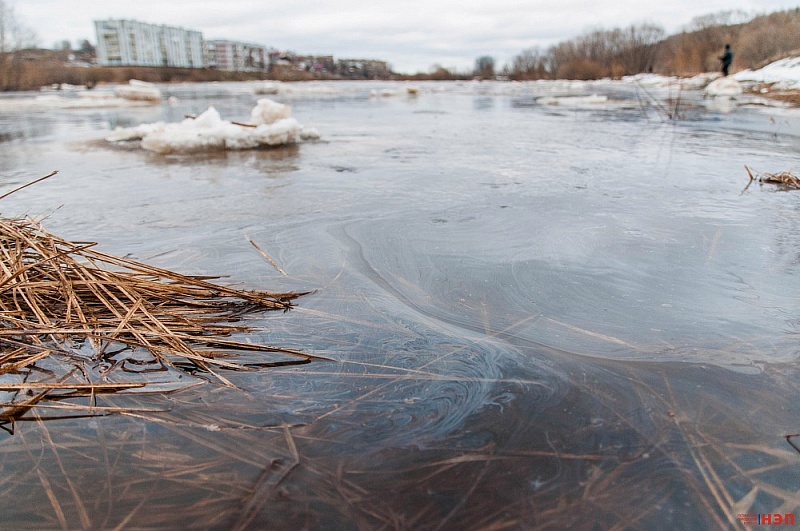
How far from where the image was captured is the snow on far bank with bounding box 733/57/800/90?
51.8 feet

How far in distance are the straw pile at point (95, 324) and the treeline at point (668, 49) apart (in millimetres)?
29178

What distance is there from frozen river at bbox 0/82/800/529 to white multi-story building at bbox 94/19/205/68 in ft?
311

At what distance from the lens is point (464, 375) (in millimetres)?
1566

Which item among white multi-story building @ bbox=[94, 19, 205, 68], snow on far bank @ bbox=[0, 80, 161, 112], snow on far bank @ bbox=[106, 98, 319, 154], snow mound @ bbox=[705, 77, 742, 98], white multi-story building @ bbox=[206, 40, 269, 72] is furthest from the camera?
white multi-story building @ bbox=[206, 40, 269, 72]

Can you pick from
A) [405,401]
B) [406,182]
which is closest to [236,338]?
[405,401]

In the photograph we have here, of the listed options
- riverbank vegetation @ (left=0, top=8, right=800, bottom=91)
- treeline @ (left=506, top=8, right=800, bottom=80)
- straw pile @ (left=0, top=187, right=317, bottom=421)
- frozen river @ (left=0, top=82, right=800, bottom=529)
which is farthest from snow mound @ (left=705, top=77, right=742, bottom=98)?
straw pile @ (left=0, top=187, right=317, bottom=421)

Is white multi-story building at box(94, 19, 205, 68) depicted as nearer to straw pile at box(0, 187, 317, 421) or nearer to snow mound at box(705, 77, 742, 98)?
snow mound at box(705, 77, 742, 98)

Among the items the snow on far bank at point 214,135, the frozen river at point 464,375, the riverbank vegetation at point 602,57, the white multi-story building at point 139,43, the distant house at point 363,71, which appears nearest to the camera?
the frozen river at point 464,375

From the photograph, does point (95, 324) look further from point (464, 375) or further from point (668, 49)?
point (668, 49)

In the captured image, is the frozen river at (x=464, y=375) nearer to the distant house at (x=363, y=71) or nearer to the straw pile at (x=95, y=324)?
the straw pile at (x=95, y=324)

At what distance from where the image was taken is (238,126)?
6.87 meters

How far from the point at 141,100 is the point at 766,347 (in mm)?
20234

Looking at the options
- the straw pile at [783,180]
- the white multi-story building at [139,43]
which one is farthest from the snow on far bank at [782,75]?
the white multi-story building at [139,43]

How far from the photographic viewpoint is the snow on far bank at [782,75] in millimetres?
15797
